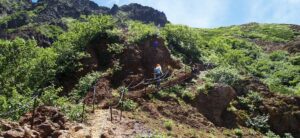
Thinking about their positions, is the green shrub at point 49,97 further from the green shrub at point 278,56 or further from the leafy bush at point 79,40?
the green shrub at point 278,56

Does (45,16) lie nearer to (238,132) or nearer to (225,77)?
(225,77)

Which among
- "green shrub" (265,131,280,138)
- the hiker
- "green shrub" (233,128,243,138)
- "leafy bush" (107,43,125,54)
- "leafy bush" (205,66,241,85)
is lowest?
"green shrub" (265,131,280,138)

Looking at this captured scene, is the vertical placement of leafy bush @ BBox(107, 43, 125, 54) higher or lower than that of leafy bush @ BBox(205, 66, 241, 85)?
higher

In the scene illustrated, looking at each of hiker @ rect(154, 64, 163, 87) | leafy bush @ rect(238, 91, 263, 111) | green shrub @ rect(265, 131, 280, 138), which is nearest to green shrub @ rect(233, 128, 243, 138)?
green shrub @ rect(265, 131, 280, 138)

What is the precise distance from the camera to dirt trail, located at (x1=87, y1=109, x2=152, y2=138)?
19087 mm

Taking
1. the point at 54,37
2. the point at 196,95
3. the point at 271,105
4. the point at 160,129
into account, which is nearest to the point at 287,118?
the point at 271,105

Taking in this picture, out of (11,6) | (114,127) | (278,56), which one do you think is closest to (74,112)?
(114,127)

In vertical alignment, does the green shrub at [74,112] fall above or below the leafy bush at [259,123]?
above

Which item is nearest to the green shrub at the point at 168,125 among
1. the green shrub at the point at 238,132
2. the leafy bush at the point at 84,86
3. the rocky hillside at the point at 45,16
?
the green shrub at the point at 238,132

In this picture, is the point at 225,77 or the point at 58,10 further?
the point at 58,10

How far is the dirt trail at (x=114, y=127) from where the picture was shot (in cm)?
1909

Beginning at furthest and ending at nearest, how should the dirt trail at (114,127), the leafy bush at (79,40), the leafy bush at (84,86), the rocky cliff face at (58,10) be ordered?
the rocky cliff face at (58,10) < the leafy bush at (79,40) < the leafy bush at (84,86) < the dirt trail at (114,127)

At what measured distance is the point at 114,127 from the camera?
2012 centimetres

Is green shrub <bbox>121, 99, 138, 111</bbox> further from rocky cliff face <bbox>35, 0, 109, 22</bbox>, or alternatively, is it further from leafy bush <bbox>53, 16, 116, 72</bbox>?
rocky cliff face <bbox>35, 0, 109, 22</bbox>
